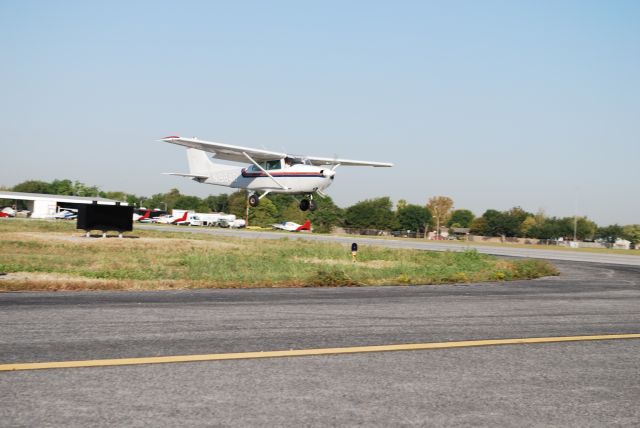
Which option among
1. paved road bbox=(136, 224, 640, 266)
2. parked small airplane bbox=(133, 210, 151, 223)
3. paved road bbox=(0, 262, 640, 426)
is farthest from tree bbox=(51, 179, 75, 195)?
paved road bbox=(0, 262, 640, 426)

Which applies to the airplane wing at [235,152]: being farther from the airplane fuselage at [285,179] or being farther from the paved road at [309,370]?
the paved road at [309,370]

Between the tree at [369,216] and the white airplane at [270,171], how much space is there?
404 ft

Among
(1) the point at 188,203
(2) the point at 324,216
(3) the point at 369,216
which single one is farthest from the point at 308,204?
(1) the point at 188,203

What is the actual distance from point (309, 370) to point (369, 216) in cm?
16813

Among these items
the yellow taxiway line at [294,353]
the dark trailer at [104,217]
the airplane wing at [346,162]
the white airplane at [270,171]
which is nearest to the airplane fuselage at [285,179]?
the white airplane at [270,171]

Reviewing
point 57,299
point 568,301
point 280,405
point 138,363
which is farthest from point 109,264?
point 280,405

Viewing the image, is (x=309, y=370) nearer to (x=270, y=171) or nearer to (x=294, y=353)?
(x=294, y=353)

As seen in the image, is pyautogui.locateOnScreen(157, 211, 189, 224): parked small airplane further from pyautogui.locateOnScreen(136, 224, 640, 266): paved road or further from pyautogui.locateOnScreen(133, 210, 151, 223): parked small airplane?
pyautogui.locateOnScreen(136, 224, 640, 266): paved road

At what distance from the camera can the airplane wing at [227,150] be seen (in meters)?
42.8

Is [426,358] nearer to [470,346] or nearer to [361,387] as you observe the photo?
[470,346]

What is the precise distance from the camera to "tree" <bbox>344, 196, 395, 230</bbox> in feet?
568

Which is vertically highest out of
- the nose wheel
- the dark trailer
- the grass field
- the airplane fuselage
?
the airplane fuselage

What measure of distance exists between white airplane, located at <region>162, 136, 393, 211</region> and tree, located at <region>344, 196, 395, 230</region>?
123121mm

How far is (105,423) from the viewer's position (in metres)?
3.91
